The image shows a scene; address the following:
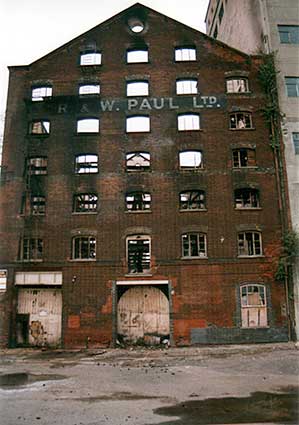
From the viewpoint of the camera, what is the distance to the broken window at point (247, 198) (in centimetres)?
2188

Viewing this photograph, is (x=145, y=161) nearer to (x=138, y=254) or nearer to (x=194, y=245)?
(x=138, y=254)

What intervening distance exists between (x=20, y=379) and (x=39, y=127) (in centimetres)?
1502

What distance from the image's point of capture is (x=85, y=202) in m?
22.2

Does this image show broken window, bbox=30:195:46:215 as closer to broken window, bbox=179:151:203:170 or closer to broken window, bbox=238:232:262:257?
broken window, bbox=179:151:203:170

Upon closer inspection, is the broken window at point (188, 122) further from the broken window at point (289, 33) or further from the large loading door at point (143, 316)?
the large loading door at point (143, 316)

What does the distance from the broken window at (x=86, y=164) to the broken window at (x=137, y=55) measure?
6.49 m

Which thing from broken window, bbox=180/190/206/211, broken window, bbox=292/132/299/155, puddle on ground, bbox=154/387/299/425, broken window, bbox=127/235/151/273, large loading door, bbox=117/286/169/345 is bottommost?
puddle on ground, bbox=154/387/299/425

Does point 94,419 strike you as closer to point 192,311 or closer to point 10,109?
point 192,311

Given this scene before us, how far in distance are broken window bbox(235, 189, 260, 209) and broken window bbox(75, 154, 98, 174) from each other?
784 cm

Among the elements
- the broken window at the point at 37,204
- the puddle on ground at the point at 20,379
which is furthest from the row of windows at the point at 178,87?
the puddle on ground at the point at 20,379

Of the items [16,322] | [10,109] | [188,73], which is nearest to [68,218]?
[16,322]

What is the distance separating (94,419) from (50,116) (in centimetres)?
1861

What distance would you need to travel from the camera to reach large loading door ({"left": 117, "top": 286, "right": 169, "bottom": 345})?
20844mm

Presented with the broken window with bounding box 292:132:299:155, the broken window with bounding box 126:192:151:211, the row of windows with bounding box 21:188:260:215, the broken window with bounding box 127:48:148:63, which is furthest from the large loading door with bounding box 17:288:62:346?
the broken window with bounding box 292:132:299:155
